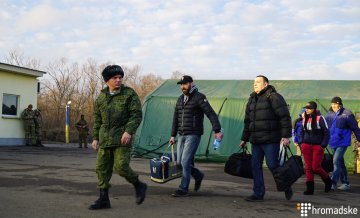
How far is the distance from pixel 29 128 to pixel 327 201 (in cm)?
1666

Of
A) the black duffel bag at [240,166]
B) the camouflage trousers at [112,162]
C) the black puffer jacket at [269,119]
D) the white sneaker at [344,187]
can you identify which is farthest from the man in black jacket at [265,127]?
the white sneaker at [344,187]

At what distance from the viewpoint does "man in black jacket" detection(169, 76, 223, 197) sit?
709cm

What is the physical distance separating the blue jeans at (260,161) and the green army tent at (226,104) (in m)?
8.12

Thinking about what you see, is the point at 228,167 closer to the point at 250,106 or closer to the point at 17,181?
the point at 250,106

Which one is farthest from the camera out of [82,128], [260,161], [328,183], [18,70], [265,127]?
[82,128]

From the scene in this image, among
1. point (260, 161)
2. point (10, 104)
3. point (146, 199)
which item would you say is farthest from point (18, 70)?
point (260, 161)

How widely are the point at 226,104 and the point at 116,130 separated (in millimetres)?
10066

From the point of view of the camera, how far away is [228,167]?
728 centimetres

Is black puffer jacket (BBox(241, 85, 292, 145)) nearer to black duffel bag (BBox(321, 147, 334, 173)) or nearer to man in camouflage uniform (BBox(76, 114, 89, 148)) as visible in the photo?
black duffel bag (BBox(321, 147, 334, 173))

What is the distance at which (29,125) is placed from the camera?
20703mm

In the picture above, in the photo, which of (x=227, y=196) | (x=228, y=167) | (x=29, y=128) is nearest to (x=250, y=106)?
(x=228, y=167)

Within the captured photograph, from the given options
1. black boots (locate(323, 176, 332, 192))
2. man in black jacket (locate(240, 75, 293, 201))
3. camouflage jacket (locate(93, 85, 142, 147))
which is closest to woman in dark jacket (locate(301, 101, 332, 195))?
black boots (locate(323, 176, 332, 192))

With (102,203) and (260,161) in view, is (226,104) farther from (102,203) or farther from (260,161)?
(102,203)

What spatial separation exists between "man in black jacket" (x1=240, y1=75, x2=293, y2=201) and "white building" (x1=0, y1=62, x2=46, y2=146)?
15506 millimetres
